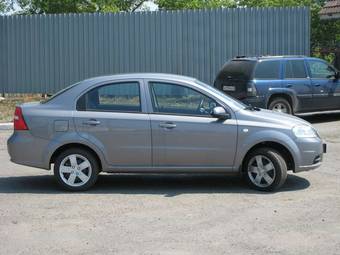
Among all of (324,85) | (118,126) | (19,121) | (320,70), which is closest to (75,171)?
(118,126)

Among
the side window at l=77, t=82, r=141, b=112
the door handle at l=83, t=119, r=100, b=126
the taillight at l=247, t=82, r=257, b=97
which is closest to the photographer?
the door handle at l=83, t=119, r=100, b=126

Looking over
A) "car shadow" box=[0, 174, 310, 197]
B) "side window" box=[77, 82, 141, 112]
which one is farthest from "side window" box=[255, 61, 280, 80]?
"side window" box=[77, 82, 141, 112]

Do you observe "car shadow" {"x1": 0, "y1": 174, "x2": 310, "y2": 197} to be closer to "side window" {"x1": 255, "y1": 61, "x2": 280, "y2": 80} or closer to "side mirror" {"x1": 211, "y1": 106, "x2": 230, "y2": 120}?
"side mirror" {"x1": 211, "y1": 106, "x2": 230, "y2": 120}

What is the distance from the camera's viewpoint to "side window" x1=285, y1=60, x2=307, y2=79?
1569 cm

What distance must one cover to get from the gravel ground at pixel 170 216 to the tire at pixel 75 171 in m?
0.16

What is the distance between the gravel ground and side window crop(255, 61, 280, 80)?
5.91 meters

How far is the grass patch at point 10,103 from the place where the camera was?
667 inches

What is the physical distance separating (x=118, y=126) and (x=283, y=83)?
8031mm

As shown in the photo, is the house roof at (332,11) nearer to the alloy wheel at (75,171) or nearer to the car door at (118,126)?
the car door at (118,126)

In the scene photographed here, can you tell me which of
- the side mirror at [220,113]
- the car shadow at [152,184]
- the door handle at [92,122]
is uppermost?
the side mirror at [220,113]

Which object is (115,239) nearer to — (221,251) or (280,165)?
(221,251)

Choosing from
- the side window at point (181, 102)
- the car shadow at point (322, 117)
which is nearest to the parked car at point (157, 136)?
the side window at point (181, 102)

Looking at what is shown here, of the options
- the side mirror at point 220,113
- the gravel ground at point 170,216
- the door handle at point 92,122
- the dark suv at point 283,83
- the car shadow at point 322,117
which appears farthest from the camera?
the car shadow at point 322,117

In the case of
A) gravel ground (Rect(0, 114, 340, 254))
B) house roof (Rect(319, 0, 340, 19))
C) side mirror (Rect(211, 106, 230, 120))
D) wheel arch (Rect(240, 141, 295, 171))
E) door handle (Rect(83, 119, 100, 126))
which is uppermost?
house roof (Rect(319, 0, 340, 19))
